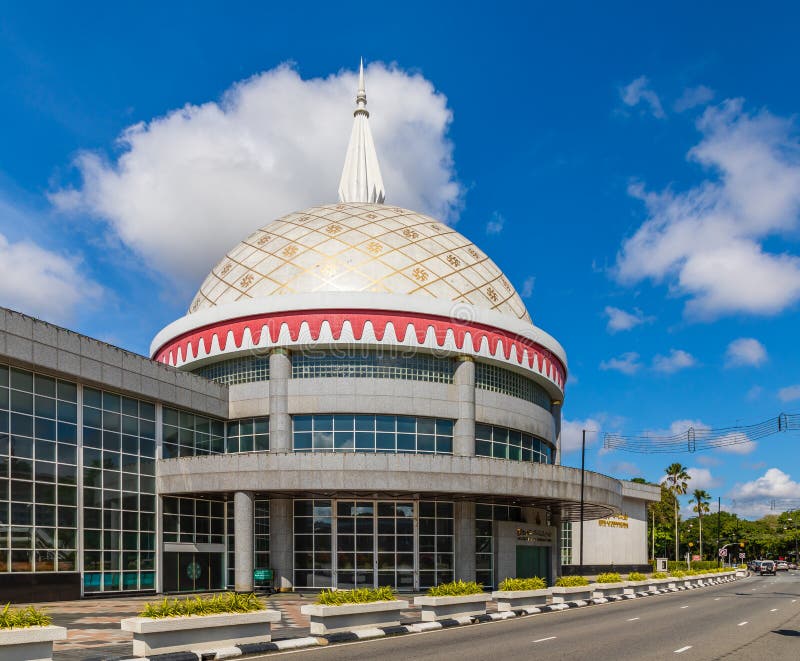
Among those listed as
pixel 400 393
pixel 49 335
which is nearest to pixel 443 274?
pixel 400 393

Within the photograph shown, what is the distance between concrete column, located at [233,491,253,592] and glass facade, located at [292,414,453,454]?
161 inches

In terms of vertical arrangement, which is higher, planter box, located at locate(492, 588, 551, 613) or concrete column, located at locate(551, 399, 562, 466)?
concrete column, located at locate(551, 399, 562, 466)

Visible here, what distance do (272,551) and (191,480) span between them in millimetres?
5743

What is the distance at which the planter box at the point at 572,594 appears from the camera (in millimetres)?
34906

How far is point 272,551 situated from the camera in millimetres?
43250

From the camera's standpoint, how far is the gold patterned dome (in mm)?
48812

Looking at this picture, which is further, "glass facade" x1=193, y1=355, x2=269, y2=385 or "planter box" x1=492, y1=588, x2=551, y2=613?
"glass facade" x1=193, y1=355, x2=269, y2=385

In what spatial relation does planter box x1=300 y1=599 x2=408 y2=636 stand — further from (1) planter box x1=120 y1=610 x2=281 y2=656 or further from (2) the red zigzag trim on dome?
(2) the red zigzag trim on dome

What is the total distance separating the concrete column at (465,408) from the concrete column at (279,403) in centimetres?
875

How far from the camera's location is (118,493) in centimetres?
3878

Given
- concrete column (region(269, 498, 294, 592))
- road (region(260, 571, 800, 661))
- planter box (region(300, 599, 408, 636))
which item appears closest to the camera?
road (region(260, 571, 800, 661))

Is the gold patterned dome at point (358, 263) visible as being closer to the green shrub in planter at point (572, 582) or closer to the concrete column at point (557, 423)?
the concrete column at point (557, 423)

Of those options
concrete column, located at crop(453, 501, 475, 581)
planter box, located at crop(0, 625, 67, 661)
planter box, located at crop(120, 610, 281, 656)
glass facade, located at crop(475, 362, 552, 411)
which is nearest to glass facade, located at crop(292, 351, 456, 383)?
glass facade, located at crop(475, 362, 552, 411)

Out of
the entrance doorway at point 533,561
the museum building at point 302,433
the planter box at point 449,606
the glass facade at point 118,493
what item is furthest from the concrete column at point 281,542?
the planter box at point 449,606
